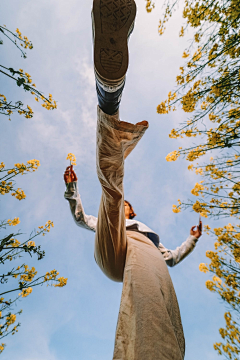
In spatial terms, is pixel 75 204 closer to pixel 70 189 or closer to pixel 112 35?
pixel 70 189

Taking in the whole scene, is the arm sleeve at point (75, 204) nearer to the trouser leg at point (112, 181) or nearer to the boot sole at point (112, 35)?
the trouser leg at point (112, 181)

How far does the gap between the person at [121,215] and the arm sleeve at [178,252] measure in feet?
5.81

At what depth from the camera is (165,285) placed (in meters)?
1.31

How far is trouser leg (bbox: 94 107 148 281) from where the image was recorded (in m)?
1.07

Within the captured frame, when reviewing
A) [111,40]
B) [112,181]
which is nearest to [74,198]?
[112,181]

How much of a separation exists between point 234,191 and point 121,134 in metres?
2.06

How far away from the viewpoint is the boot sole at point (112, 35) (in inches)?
39.0

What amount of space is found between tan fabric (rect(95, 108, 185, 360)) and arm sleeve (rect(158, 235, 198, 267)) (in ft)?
5.73

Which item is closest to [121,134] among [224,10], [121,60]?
[121,60]

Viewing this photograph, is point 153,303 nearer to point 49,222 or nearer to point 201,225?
point 49,222

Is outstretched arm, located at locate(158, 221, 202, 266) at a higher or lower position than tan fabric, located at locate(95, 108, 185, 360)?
lower

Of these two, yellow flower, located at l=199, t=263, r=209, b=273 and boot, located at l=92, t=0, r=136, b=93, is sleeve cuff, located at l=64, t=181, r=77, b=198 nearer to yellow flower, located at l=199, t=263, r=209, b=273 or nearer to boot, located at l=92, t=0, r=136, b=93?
boot, located at l=92, t=0, r=136, b=93

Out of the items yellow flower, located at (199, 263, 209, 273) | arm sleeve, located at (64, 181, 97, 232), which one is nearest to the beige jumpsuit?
arm sleeve, located at (64, 181, 97, 232)

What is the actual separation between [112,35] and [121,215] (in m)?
1.18
